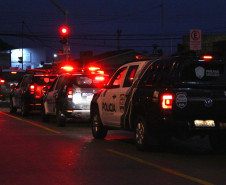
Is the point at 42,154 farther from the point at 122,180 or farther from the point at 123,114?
the point at 122,180

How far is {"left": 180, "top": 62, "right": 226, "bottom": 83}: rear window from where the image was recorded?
10.4 m

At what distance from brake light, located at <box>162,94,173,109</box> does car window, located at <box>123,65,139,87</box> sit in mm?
1853

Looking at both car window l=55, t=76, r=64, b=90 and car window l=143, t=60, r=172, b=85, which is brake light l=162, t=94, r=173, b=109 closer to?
car window l=143, t=60, r=172, b=85

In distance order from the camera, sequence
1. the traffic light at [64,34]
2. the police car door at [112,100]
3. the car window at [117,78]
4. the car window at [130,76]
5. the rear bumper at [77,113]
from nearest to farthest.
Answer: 1. the car window at [130,76]
2. the police car door at [112,100]
3. the car window at [117,78]
4. the rear bumper at [77,113]
5. the traffic light at [64,34]

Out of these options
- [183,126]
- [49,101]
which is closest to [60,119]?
[49,101]

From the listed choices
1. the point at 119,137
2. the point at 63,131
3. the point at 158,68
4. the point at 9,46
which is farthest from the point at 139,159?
the point at 9,46

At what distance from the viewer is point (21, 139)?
13.3 meters

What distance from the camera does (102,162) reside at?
9555 millimetres

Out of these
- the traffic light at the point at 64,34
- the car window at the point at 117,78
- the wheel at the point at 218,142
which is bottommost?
the wheel at the point at 218,142

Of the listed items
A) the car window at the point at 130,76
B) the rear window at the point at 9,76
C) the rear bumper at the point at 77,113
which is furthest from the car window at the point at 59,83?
the rear window at the point at 9,76

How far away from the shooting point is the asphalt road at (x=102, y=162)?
26.0 ft

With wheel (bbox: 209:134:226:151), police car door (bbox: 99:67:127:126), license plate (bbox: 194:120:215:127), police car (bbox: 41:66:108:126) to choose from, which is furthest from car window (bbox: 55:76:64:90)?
license plate (bbox: 194:120:215:127)

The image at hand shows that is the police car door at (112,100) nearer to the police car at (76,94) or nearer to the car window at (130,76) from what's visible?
the car window at (130,76)

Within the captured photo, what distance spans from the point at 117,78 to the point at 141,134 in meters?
2.33
